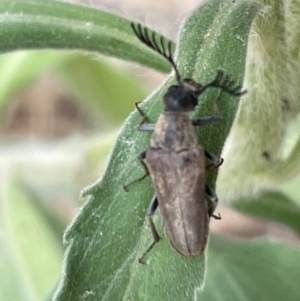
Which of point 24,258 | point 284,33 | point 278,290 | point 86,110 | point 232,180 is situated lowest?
point 278,290

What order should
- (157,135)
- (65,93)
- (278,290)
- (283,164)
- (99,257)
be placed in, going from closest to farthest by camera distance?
(99,257) → (157,135) → (283,164) → (278,290) → (65,93)

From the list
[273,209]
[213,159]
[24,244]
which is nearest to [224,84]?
[213,159]

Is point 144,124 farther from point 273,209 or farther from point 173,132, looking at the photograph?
point 273,209

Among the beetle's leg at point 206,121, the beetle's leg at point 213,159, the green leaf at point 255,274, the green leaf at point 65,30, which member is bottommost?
the green leaf at point 255,274

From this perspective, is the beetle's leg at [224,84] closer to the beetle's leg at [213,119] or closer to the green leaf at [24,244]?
the beetle's leg at [213,119]

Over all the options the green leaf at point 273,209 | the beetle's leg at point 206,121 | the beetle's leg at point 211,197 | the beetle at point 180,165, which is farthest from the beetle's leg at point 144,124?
the green leaf at point 273,209

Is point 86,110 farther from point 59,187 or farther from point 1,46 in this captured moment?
point 1,46

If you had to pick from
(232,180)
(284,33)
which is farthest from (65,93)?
(284,33)
